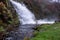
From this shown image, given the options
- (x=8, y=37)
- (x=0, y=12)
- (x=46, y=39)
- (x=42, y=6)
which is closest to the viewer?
(x=46, y=39)

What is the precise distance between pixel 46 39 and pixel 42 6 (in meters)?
20.4

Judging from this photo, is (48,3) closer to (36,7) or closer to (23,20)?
(36,7)

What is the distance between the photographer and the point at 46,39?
470 inches

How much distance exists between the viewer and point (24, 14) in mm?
26906

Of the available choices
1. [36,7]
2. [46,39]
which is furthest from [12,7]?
[46,39]

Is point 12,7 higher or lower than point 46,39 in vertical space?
higher

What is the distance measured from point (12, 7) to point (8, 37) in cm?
1006

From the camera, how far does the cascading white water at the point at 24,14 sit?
84.3 ft

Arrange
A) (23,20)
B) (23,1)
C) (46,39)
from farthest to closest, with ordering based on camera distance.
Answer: (23,1) < (23,20) < (46,39)

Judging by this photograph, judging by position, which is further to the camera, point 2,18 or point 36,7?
point 36,7

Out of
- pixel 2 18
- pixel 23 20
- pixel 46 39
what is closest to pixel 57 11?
pixel 23 20

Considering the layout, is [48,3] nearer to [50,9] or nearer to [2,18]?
[50,9]

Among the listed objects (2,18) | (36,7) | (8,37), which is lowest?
(8,37)

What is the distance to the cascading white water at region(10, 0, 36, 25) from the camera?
84.3 ft
